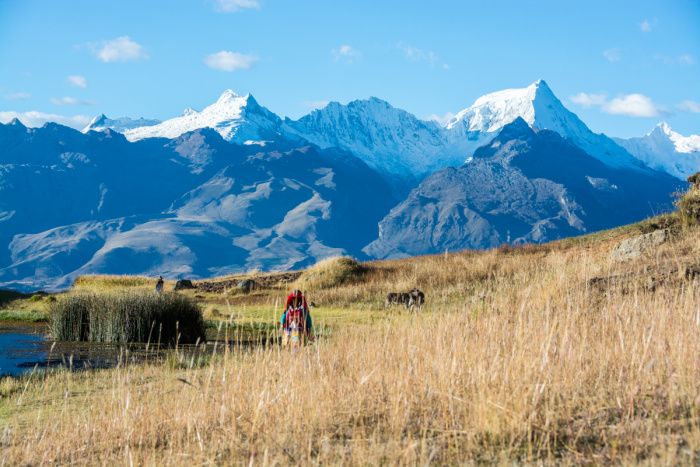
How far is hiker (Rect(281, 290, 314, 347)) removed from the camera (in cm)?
948

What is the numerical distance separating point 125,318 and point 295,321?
8.32 metres

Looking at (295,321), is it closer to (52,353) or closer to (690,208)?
(52,353)

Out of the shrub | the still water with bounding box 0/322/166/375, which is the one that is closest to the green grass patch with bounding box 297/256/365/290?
the still water with bounding box 0/322/166/375

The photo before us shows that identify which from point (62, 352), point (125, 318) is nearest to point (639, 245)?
point (125, 318)

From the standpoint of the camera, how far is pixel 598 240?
25828 millimetres

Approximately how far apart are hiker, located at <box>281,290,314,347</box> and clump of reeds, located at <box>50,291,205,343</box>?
6920mm

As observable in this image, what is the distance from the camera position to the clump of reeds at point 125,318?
16.1 m

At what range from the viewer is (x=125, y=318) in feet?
52.8

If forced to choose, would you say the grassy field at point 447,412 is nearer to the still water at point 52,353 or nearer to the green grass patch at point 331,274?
the still water at point 52,353

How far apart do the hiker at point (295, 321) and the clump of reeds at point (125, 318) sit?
692 centimetres

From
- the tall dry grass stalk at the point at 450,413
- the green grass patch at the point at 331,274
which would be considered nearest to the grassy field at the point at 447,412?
the tall dry grass stalk at the point at 450,413

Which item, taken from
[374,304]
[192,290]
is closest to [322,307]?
[374,304]

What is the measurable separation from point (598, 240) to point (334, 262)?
14201mm

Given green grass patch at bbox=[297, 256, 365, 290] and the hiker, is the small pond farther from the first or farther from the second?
green grass patch at bbox=[297, 256, 365, 290]
